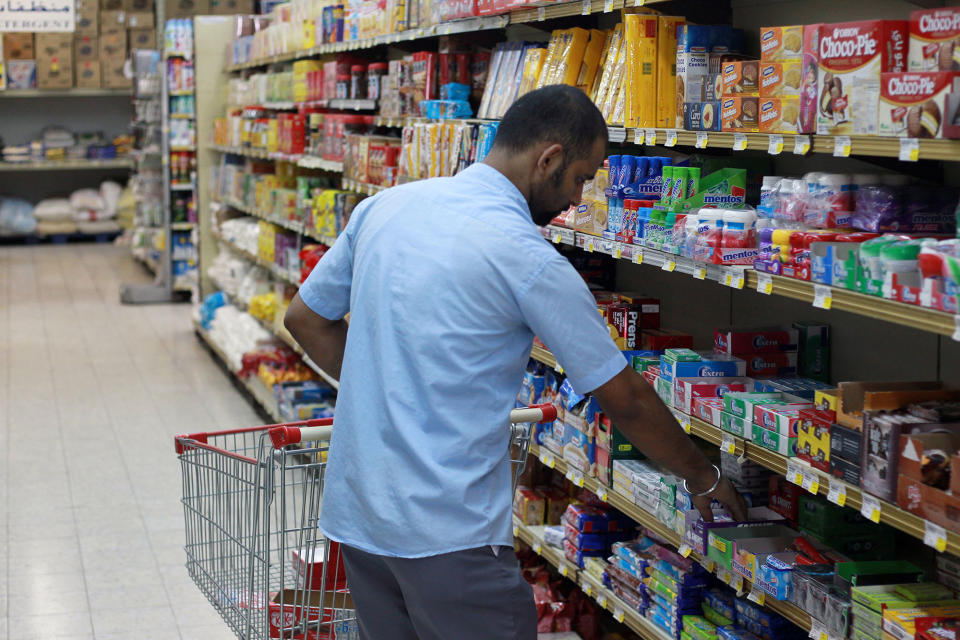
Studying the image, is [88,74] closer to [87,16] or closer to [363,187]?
[87,16]

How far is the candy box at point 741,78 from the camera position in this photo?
2885 mm

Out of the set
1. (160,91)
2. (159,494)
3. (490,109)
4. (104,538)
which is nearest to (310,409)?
(159,494)

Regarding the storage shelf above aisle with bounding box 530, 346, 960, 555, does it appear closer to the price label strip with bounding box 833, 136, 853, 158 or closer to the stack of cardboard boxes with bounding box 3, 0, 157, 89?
the price label strip with bounding box 833, 136, 853, 158

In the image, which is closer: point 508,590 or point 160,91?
point 508,590

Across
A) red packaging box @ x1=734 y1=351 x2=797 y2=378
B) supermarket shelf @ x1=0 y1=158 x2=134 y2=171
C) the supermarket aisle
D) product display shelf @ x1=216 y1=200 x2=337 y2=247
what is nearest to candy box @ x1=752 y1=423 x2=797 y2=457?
red packaging box @ x1=734 y1=351 x2=797 y2=378

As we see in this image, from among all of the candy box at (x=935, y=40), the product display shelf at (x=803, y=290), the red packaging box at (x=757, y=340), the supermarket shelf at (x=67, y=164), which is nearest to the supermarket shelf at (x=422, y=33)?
the product display shelf at (x=803, y=290)

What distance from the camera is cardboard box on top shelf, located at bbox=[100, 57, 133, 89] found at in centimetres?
1576

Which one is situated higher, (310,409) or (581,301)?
(581,301)

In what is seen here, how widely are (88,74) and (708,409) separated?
14.4 m

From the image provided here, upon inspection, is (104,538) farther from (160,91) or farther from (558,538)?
(160,91)

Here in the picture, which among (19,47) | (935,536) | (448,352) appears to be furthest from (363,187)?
(19,47)

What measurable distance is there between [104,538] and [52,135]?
1209 centimetres

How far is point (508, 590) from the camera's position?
7.19 feet

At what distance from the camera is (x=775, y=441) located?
9.18ft
